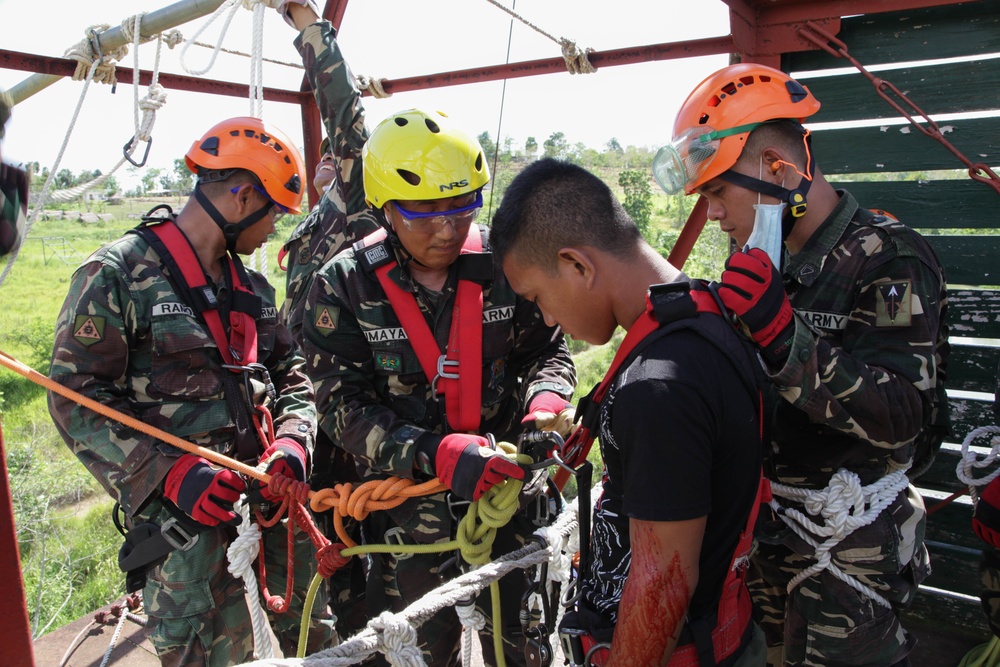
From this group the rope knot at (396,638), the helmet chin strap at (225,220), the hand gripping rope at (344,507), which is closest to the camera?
the rope knot at (396,638)

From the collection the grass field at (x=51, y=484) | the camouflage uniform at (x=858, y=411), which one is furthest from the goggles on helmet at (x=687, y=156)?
the grass field at (x=51, y=484)

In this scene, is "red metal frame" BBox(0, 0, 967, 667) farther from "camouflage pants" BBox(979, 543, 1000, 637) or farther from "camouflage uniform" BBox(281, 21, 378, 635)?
"camouflage pants" BBox(979, 543, 1000, 637)

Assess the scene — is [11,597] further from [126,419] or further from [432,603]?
[126,419]

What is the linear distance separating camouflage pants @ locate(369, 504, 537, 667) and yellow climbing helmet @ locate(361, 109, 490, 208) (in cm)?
133

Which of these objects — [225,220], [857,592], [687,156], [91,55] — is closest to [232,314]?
[225,220]

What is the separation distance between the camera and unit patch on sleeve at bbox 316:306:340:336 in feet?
8.80

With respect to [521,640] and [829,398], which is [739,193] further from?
[521,640]

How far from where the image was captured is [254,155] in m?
3.03

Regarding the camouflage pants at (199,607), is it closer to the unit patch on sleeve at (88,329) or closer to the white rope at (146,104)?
the unit patch on sleeve at (88,329)

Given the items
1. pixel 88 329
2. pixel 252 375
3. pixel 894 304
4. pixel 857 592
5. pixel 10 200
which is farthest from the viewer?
pixel 252 375

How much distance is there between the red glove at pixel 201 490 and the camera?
8.68ft

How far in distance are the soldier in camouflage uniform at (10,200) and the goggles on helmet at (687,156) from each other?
75.6 inches

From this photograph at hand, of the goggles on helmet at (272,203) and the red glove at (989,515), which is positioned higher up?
the goggles on helmet at (272,203)

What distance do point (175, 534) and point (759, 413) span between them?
2238mm
